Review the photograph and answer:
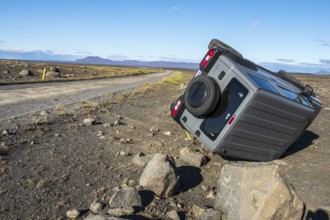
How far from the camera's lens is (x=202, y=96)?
7.51 meters

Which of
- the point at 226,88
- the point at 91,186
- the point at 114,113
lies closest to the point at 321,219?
the point at 226,88

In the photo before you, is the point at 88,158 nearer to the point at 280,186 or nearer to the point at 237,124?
the point at 237,124

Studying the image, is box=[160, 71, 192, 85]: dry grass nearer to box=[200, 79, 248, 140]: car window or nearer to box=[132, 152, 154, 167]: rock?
box=[132, 152, 154, 167]: rock

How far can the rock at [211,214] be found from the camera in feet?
17.2

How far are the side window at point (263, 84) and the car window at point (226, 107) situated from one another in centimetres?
36

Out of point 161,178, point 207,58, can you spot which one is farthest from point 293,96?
point 161,178

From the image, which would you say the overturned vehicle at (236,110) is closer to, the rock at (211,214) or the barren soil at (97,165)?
the barren soil at (97,165)

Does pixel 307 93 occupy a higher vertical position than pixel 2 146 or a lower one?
higher

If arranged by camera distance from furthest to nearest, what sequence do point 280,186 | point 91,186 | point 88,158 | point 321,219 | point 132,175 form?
point 88,158 → point 132,175 → point 91,186 → point 321,219 → point 280,186

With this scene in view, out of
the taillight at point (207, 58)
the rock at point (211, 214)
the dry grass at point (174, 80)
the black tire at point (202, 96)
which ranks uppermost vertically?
the taillight at point (207, 58)

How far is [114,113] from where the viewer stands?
1414cm

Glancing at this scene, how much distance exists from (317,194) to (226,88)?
2537mm

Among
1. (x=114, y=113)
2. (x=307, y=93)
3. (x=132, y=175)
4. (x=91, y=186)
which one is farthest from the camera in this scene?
(x=114, y=113)

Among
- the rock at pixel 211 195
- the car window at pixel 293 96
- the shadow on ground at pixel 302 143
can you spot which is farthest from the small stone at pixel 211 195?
the shadow on ground at pixel 302 143
